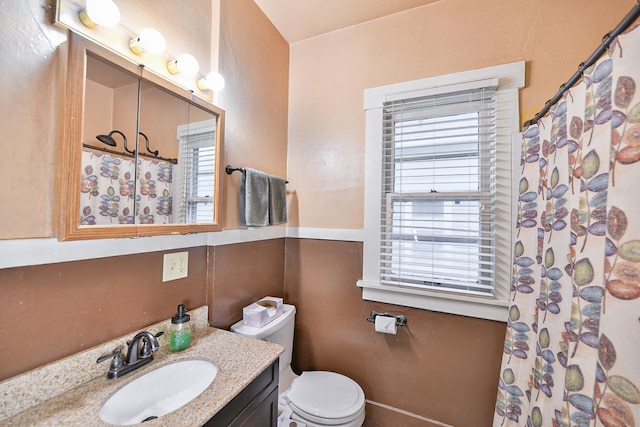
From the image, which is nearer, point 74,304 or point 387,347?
point 74,304

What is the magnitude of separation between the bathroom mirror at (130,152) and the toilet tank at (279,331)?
57 cm

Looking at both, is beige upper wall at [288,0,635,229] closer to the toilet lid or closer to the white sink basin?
the toilet lid

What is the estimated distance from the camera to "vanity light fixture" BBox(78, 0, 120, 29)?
2.63 feet

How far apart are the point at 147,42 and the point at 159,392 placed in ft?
→ 4.30

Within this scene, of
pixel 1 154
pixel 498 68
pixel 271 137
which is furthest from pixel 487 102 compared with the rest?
pixel 1 154

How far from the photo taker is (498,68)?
1.39m

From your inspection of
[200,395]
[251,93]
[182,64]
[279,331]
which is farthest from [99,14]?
[279,331]

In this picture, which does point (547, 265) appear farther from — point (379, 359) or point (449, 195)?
point (379, 359)

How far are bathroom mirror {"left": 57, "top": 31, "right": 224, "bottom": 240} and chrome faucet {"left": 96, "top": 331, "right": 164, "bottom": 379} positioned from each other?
395 mm

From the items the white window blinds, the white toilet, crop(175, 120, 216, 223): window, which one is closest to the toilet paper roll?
the white window blinds

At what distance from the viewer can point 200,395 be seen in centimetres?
81

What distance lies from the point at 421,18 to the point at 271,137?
3.98ft

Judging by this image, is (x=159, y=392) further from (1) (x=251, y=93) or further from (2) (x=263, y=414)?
(1) (x=251, y=93)

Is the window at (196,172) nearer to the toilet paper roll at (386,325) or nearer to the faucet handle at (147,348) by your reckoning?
the faucet handle at (147,348)
